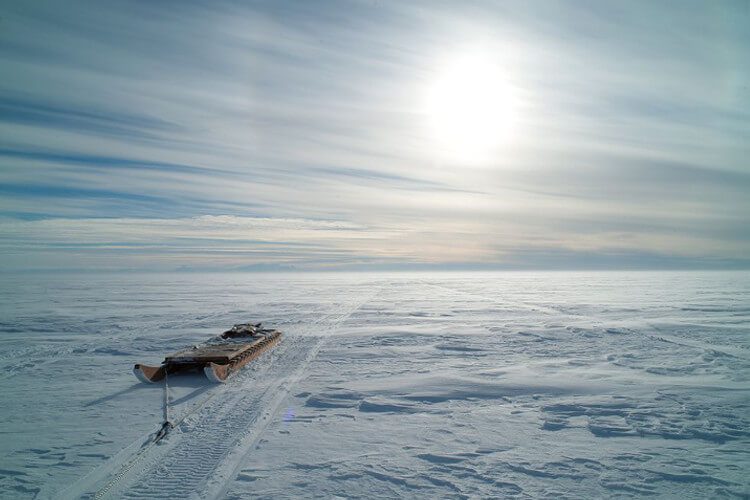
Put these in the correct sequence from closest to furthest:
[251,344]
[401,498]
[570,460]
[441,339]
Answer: [401,498], [570,460], [251,344], [441,339]

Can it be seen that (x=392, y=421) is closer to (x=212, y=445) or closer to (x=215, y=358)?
(x=212, y=445)

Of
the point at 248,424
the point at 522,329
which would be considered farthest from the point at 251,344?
the point at 522,329

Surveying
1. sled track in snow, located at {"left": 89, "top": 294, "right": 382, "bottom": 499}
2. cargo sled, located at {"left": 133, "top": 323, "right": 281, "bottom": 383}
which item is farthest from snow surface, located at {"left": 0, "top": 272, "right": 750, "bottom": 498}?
cargo sled, located at {"left": 133, "top": 323, "right": 281, "bottom": 383}

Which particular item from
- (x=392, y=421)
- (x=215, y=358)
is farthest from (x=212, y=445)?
(x=215, y=358)

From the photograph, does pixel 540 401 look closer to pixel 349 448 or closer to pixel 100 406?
pixel 349 448

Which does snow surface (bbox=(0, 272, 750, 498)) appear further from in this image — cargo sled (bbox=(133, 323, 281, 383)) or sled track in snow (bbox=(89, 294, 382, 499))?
cargo sled (bbox=(133, 323, 281, 383))

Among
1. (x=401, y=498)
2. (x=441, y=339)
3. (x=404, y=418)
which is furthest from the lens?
(x=441, y=339)
